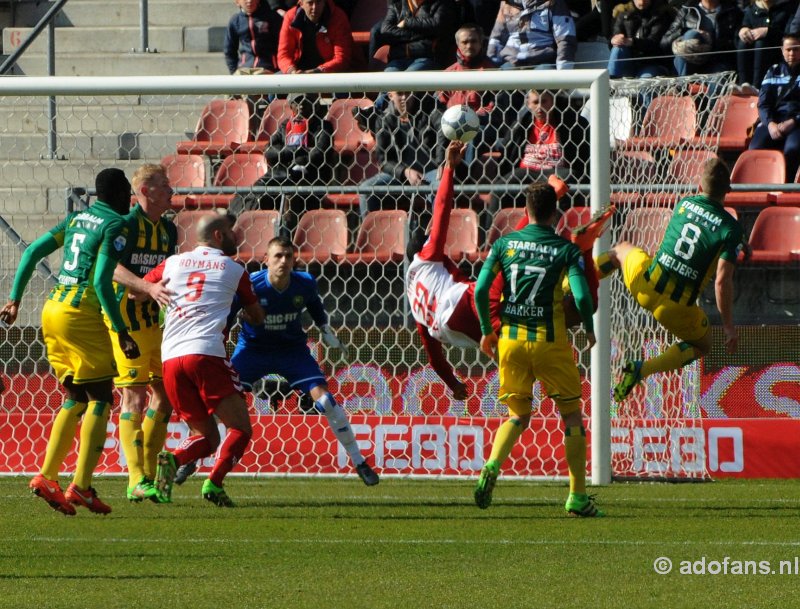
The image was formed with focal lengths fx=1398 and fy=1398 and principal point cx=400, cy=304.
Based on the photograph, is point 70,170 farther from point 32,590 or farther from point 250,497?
point 32,590

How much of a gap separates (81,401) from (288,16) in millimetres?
6787

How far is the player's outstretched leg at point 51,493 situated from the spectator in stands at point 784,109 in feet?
25.2

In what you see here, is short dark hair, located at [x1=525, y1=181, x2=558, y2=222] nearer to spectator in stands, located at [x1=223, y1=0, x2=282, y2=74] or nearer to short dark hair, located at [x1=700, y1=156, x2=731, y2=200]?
short dark hair, located at [x1=700, y1=156, x2=731, y2=200]

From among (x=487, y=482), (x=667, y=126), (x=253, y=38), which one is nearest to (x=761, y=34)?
(x=667, y=126)

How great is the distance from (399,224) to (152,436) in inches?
131

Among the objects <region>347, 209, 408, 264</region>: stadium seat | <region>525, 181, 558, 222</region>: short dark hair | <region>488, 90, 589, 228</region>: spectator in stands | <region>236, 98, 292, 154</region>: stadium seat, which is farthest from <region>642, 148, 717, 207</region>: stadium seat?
<region>236, 98, 292, 154</region>: stadium seat

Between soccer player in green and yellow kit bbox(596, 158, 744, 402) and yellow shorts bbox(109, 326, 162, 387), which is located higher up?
soccer player in green and yellow kit bbox(596, 158, 744, 402)

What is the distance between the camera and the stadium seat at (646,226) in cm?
1044

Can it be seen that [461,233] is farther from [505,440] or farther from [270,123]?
[505,440]

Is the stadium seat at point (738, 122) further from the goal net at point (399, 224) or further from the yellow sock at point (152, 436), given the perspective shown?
the yellow sock at point (152, 436)

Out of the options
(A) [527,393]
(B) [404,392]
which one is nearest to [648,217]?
(B) [404,392]

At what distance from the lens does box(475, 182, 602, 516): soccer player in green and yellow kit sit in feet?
25.0

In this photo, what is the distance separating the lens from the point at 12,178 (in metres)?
13.6

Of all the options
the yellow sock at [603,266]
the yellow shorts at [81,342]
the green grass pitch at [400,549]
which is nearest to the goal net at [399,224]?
the yellow sock at [603,266]
